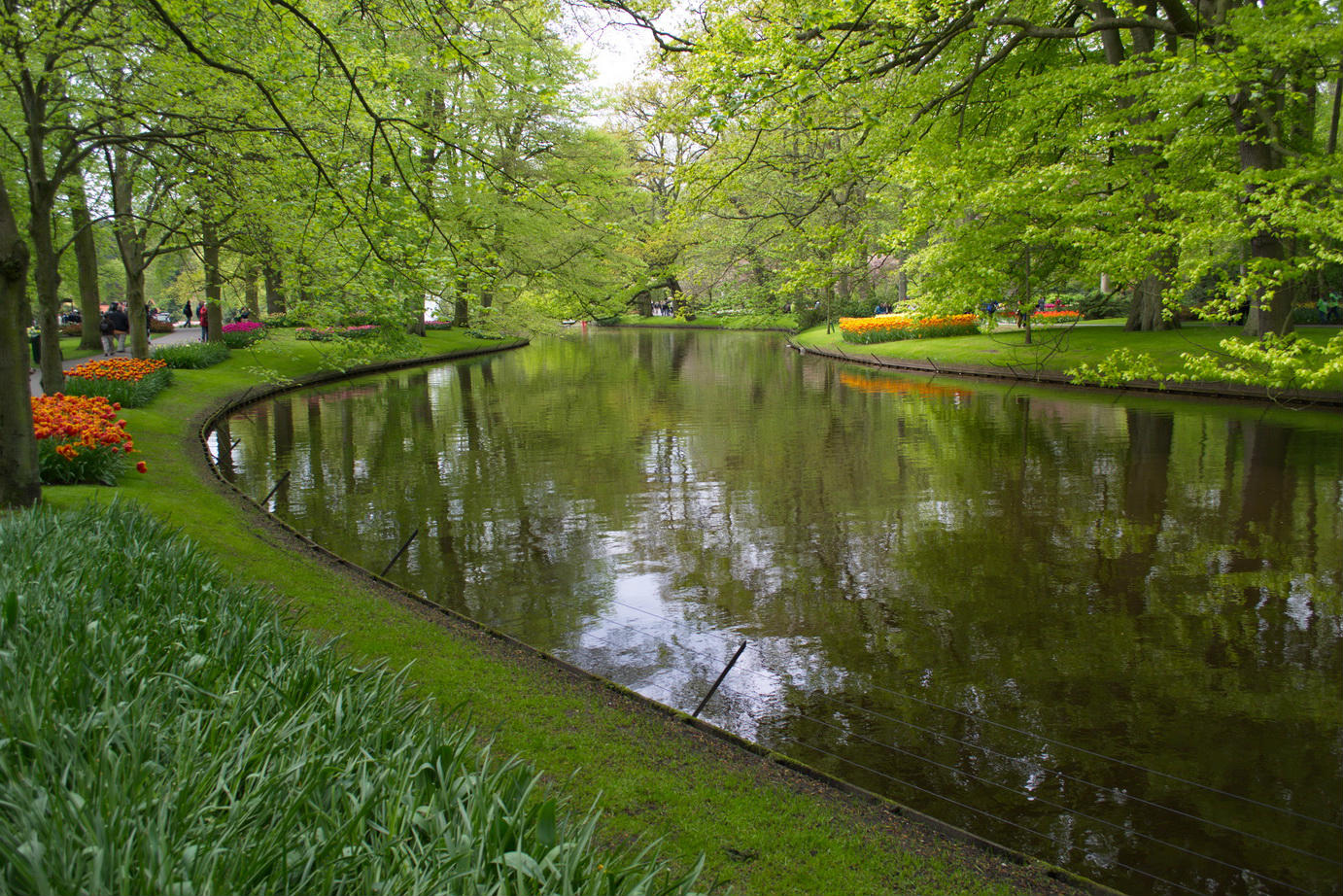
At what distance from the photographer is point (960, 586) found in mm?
9023

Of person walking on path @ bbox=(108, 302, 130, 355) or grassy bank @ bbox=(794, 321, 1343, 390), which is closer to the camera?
grassy bank @ bbox=(794, 321, 1343, 390)

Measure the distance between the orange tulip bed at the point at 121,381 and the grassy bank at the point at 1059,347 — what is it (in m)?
19.5

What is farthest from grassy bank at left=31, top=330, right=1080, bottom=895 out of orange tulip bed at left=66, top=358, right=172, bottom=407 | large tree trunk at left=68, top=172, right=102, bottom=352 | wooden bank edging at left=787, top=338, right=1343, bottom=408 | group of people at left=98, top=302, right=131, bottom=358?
group of people at left=98, top=302, right=131, bottom=358

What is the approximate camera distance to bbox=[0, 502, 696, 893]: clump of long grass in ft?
7.09

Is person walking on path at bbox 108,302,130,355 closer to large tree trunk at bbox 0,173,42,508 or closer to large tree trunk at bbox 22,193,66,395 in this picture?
large tree trunk at bbox 22,193,66,395

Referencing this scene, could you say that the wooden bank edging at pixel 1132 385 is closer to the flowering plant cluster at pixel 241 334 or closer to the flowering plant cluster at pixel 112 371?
the flowering plant cluster at pixel 112 371

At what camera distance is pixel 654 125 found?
1430 centimetres

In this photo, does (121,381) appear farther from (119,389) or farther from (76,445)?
(76,445)

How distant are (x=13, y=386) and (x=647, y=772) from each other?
734cm

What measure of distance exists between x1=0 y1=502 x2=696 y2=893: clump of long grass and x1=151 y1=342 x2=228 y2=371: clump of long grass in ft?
76.4

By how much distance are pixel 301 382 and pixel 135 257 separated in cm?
643

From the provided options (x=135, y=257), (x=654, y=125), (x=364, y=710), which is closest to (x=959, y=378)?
(x=654, y=125)

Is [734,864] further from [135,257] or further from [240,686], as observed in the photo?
[135,257]

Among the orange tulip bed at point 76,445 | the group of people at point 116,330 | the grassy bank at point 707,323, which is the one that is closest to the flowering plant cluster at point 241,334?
the group of people at point 116,330
